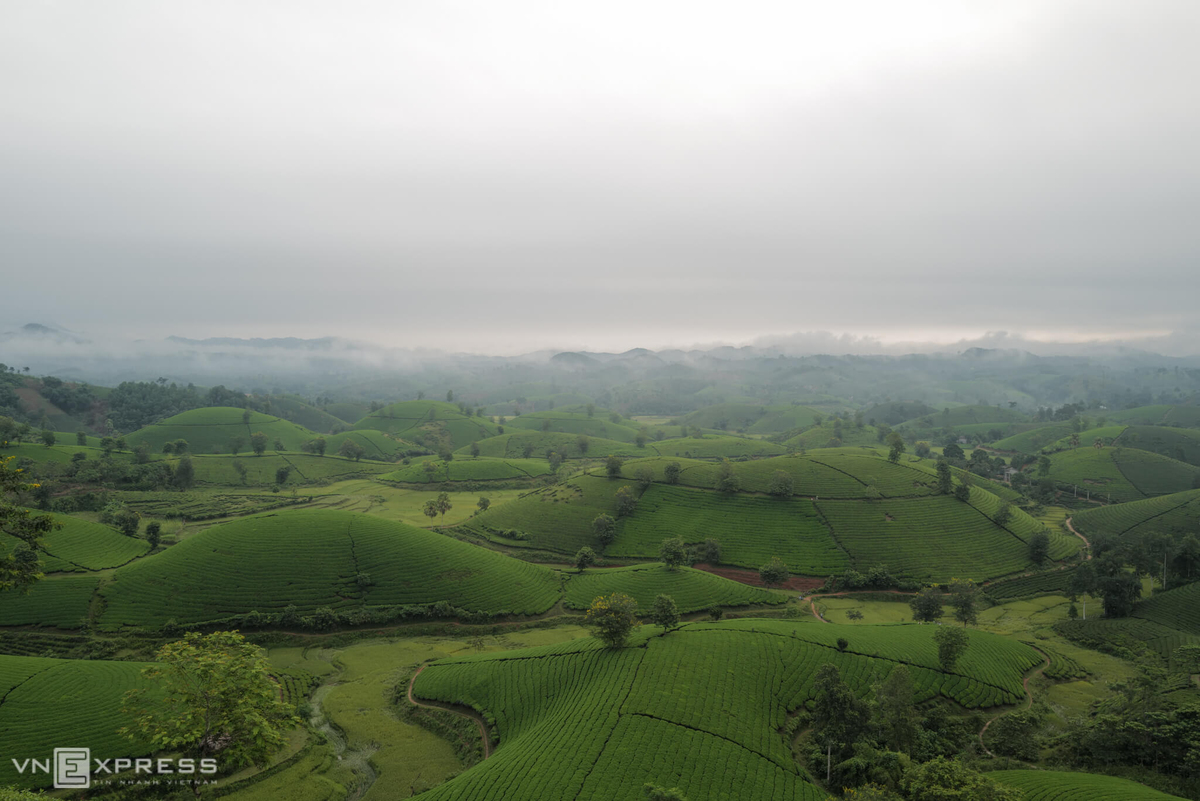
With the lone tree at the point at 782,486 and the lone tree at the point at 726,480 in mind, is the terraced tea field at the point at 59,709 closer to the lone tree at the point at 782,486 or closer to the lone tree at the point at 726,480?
the lone tree at the point at 726,480

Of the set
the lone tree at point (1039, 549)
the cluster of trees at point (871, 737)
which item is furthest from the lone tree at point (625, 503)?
the lone tree at point (1039, 549)

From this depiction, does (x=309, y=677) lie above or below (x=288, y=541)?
below

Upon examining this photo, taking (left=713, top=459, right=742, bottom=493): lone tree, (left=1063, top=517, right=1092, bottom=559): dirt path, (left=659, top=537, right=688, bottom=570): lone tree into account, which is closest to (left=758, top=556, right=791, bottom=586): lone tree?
(left=659, top=537, right=688, bottom=570): lone tree

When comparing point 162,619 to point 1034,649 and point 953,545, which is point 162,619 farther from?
point 953,545

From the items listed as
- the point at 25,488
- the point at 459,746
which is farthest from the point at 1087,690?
the point at 25,488

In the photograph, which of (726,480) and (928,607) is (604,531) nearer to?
(726,480)

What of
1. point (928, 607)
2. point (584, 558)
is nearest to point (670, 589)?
point (584, 558)
